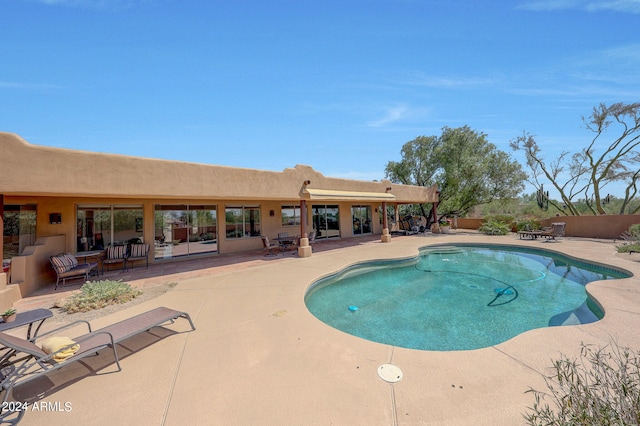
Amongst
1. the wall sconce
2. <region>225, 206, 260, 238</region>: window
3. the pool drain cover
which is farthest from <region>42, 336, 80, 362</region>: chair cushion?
<region>225, 206, 260, 238</region>: window

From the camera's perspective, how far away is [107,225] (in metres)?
11.2

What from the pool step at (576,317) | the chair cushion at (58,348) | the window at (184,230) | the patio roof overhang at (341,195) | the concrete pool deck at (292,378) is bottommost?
the pool step at (576,317)

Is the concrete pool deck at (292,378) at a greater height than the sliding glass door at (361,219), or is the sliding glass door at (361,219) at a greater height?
the sliding glass door at (361,219)

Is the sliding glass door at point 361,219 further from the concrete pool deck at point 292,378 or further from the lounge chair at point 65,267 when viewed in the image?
the lounge chair at point 65,267

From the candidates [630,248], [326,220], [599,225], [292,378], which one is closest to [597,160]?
[599,225]

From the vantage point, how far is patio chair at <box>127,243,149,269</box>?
10.9 metres

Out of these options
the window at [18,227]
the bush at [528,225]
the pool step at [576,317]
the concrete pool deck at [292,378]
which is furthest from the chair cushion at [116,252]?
the bush at [528,225]

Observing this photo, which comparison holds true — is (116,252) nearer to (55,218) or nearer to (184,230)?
(55,218)

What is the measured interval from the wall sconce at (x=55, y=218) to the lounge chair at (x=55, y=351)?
26.6ft

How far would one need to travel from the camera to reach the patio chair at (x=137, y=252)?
10.9 meters

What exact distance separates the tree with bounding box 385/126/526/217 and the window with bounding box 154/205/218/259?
20.3 metres

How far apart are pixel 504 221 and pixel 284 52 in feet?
82.2

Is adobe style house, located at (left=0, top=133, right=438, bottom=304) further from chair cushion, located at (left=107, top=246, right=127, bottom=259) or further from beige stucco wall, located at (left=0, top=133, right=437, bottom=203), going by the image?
chair cushion, located at (left=107, top=246, right=127, bottom=259)

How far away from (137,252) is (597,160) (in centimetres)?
4104
